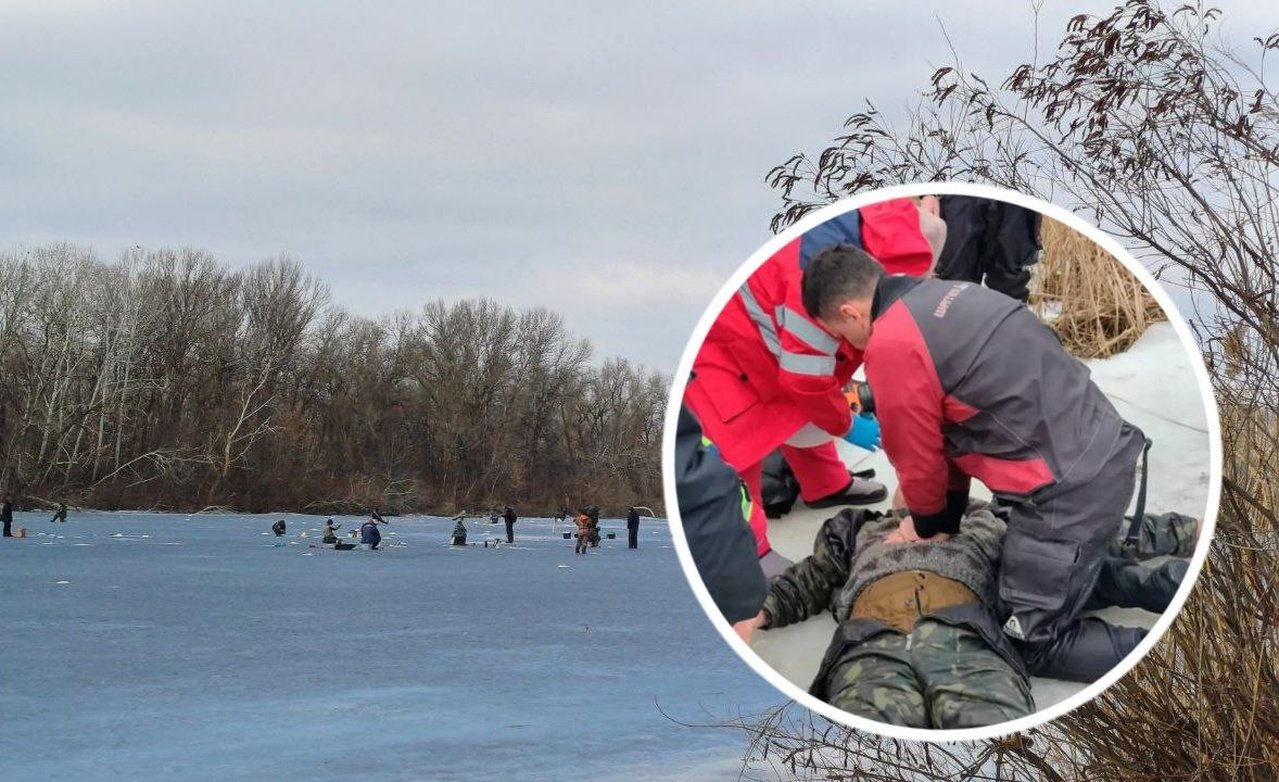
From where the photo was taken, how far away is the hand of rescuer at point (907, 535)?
4.74 feet

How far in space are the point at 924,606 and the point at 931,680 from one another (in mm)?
75

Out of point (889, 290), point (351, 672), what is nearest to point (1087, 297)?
point (889, 290)

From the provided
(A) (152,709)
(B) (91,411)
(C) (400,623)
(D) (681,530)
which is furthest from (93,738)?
(B) (91,411)

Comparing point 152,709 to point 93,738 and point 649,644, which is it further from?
point 649,644

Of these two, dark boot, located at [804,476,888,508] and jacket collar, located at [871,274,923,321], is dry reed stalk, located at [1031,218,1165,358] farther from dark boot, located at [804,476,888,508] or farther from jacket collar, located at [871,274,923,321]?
dark boot, located at [804,476,888,508]

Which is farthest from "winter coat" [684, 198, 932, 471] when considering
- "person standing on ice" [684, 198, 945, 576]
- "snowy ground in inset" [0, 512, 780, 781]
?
"snowy ground in inset" [0, 512, 780, 781]

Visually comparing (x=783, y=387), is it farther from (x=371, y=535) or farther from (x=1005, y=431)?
(x=371, y=535)

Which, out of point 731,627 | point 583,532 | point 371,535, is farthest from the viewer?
point 583,532

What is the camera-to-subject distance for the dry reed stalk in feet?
4.74

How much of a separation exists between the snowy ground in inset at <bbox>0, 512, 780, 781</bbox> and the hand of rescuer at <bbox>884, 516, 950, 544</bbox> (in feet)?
31.5

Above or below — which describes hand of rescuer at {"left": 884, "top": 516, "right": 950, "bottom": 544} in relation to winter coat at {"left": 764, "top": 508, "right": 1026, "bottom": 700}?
above

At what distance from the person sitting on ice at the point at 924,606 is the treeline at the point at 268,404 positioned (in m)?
42.5

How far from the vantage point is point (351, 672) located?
1753cm

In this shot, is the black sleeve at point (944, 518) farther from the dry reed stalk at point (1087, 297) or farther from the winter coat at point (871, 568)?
the dry reed stalk at point (1087, 297)
